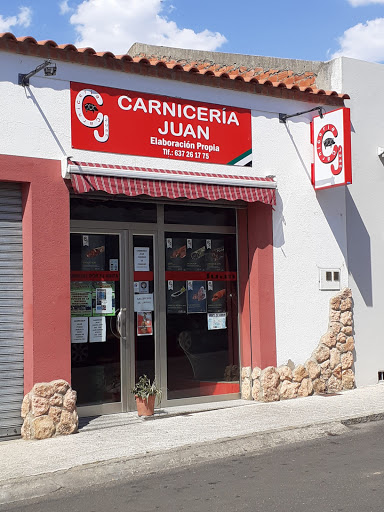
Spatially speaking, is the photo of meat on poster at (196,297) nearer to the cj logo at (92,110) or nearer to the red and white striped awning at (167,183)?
the red and white striped awning at (167,183)

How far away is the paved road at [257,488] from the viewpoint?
5277 millimetres

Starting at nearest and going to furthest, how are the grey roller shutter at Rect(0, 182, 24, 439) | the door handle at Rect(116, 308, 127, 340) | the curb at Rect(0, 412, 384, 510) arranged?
the curb at Rect(0, 412, 384, 510)
the grey roller shutter at Rect(0, 182, 24, 439)
the door handle at Rect(116, 308, 127, 340)

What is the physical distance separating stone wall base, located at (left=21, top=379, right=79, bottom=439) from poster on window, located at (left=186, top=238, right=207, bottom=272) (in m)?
2.69

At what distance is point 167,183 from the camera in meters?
8.84

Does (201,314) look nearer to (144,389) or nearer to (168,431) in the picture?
(144,389)

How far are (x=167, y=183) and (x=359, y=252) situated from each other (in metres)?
3.85

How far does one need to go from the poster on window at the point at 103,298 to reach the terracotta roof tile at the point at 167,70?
281 cm

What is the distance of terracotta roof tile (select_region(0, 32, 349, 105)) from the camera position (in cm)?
802

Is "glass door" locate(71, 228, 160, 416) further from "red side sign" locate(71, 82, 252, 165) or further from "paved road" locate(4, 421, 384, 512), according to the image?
"paved road" locate(4, 421, 384, 512)

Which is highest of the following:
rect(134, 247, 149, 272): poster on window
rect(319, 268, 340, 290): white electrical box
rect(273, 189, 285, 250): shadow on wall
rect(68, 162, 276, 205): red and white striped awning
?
rect(68, 162, 276, 205): red and white striped awning

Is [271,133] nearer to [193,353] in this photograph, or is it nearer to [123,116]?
[123,116]

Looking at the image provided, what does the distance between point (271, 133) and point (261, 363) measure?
3.40m

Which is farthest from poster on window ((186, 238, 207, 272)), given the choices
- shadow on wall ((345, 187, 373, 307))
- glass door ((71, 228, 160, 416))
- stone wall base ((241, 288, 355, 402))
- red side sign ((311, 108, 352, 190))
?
shadow on wall ((345, 187, 373, 307))

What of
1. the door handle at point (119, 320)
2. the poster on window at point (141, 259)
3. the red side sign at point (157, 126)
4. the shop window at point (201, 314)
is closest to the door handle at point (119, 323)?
the door handle at point (119, 320)
